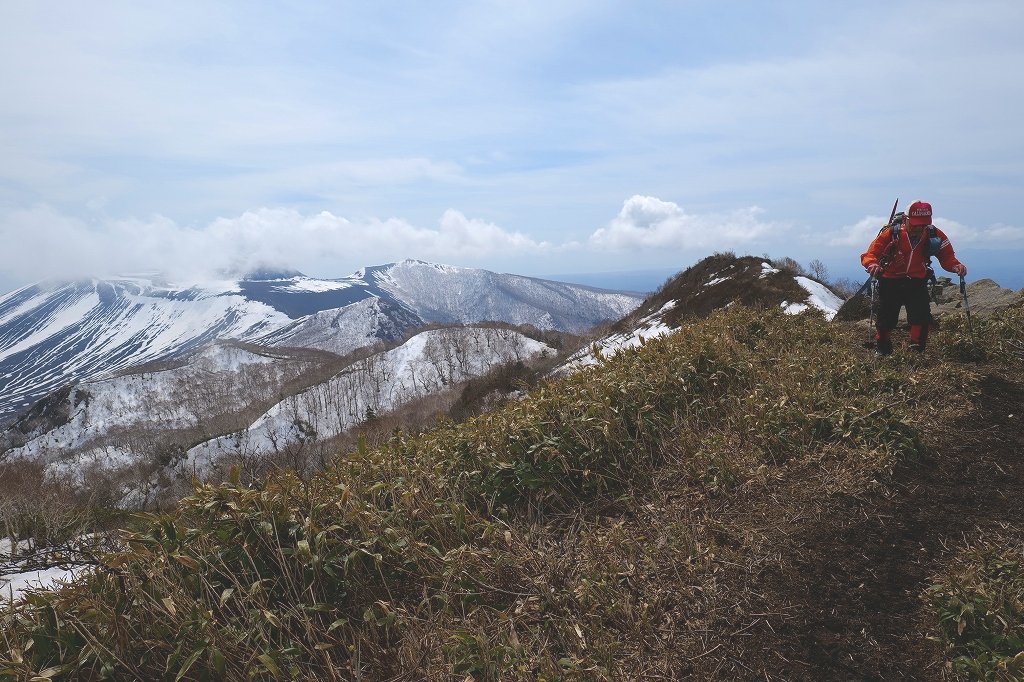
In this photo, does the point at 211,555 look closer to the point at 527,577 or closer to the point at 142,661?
the point at 142,661

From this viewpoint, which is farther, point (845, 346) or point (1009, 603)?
point (845, 346)

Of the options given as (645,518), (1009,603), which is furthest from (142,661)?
(1009,603)

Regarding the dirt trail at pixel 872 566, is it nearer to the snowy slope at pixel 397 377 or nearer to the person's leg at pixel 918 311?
the person's leg at pixel 918 311

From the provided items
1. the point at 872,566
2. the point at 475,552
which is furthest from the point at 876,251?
the point at 475,552

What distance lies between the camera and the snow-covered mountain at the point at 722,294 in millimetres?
19031

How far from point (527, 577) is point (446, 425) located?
3437mm

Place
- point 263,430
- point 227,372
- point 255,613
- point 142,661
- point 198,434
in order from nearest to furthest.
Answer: point 142,661 → point 255,613 → point 263,430 → point 198,434 → point 227,372

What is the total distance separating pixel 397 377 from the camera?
103062mm

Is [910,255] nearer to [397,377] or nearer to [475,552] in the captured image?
[475,552]

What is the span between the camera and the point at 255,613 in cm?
364

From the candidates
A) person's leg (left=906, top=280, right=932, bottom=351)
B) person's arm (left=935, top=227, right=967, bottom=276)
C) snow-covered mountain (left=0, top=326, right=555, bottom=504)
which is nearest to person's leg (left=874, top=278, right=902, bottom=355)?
person's leg (left=906, top=280, right=932, bottom=351)

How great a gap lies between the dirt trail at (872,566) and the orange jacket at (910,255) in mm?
3748

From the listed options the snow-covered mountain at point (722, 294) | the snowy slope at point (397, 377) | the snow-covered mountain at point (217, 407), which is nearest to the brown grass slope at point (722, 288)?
the snow-covered mountain at point (722, 294)

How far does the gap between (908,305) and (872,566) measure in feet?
20.3
